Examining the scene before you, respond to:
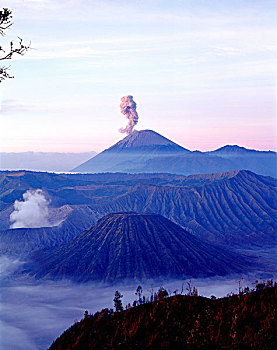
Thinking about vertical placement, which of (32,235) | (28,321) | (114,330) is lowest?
(28,321)

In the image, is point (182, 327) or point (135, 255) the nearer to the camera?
point (182, 327)

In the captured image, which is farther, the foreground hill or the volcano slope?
the volcano slope

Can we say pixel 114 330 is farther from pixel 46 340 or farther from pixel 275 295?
pixel 46 340

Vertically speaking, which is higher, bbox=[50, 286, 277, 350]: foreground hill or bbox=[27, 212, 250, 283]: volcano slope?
bbox=[50, 286, 277, 350]: foreground hill

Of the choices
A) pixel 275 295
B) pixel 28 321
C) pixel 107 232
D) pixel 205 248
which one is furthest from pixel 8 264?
pixel 275 295

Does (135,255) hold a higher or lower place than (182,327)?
lower
